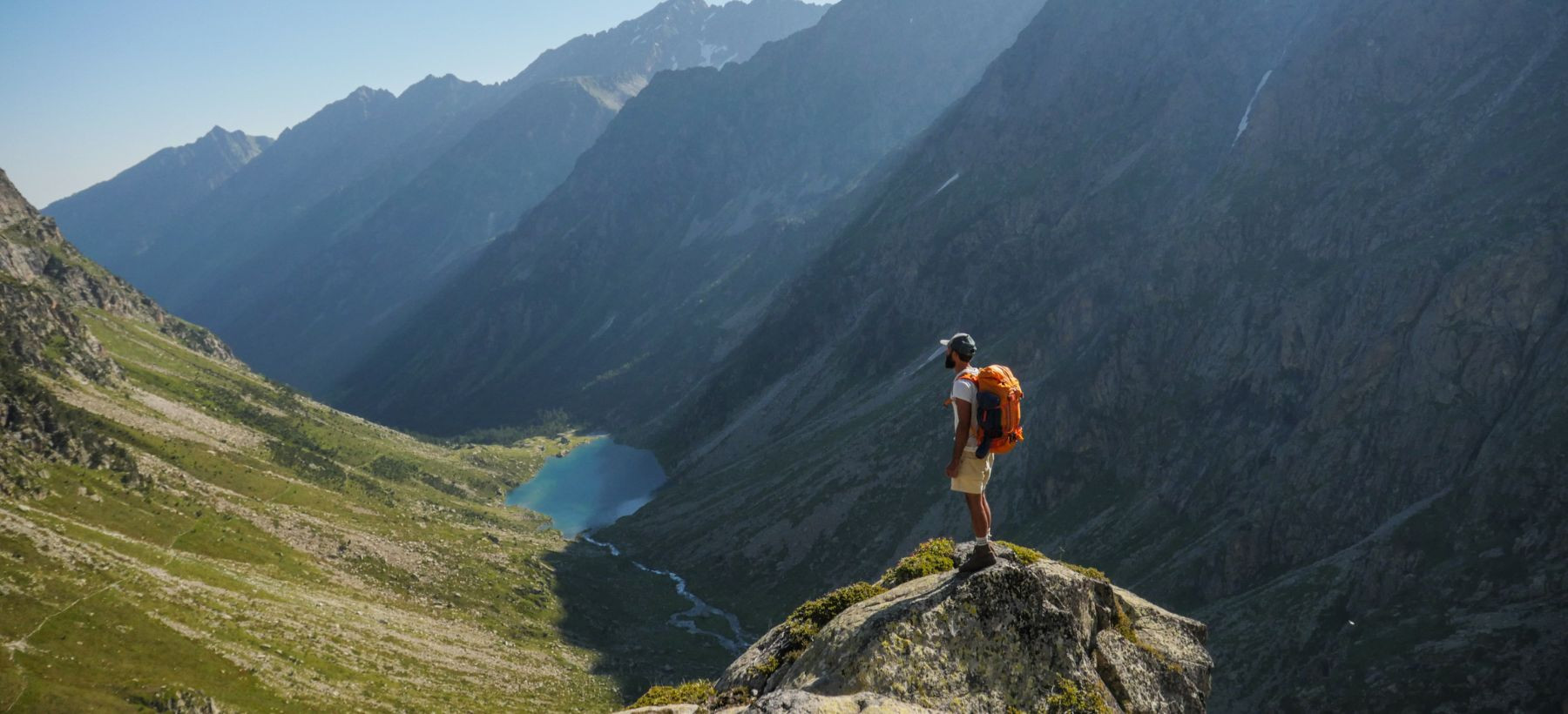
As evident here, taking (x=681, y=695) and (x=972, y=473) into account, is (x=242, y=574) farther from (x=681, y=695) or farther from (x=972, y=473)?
(x=972, y=473)

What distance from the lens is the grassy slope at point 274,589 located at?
7744 centimetres

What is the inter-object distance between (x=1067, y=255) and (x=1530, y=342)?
10367cm

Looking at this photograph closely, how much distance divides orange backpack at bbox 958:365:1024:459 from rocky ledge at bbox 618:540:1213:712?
2203mm

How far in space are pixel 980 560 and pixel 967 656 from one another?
1739mm

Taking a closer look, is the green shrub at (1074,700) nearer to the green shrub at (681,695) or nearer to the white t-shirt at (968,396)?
the white t-shirt at (968,396)

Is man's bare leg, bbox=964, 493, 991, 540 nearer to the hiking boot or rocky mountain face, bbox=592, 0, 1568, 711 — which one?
the hiking boot

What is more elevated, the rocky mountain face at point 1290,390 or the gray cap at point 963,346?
the gray cap at point 963,346

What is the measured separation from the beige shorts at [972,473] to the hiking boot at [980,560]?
1053mm

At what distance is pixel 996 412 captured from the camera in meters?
16.8

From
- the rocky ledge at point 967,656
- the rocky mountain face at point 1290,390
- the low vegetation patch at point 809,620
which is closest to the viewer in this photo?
the rocky ledge at point 967,656

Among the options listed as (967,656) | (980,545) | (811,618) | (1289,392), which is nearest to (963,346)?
(980,545)

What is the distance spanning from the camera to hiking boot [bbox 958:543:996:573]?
54.9ft

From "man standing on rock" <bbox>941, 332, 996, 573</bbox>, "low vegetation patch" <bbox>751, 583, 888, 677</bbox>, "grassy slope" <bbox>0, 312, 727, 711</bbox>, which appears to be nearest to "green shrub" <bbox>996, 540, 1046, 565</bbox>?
"man standing on rock" <bbox>941, 332, 996, 573</bbox>

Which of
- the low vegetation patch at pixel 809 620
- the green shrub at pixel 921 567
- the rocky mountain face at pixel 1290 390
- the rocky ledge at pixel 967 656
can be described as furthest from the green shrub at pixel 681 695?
the rocky mountain face at pixel 1290 390
